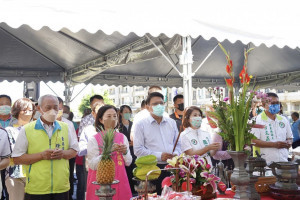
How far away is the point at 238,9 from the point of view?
3.90 metres

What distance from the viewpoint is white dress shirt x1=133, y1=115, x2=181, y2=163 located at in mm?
3469

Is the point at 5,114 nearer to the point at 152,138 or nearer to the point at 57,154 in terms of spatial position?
the point at 57,154

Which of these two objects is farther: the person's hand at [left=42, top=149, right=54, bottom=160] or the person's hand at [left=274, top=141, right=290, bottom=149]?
the person's hand at [left=274, top=141, right=290, bottom=149]

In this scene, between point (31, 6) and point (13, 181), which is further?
point (13, 181)

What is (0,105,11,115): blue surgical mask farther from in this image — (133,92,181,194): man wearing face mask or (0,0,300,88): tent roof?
(133,92,181,194): man wearing face mask

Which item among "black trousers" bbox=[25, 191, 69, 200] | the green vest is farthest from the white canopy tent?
"black trousers" bbox=[25, 191, 69, 200]

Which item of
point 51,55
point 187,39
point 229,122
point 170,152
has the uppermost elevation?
point 51,55

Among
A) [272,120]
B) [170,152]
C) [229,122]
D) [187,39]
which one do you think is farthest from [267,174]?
[187,39]

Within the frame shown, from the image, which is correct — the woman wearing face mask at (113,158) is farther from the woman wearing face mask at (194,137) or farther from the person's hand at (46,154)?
the woman wearing face mask at (194,137)

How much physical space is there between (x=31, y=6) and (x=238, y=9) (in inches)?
93.0

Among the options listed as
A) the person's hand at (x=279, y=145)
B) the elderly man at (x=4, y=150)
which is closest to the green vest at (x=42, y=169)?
the elderly man at (x=4, y=150)

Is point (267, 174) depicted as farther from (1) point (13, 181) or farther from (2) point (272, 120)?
(1) point (13, 181)

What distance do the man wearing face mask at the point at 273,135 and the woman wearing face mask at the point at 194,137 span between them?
83cm

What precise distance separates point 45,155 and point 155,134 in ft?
4.05
